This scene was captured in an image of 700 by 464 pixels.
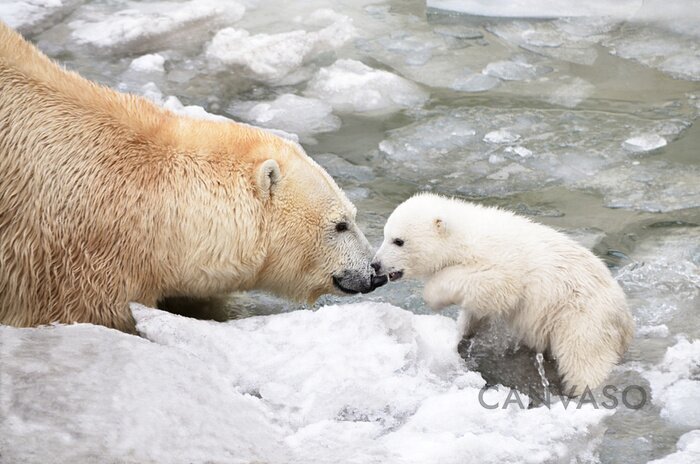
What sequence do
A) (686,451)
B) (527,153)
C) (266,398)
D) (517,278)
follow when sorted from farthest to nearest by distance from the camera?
1. (527,153)
2. (517,278)
3. (266,398)
4. (686,451)

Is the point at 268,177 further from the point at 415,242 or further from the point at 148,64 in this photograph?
the point at 148,64

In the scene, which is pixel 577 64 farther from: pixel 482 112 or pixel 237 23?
pixel 237 23

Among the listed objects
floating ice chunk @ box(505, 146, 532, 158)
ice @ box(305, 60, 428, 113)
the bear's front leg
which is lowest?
ice @ box(305, 60, 428, 113)

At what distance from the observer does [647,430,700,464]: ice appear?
10.0ft

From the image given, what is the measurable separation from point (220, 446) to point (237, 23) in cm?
638

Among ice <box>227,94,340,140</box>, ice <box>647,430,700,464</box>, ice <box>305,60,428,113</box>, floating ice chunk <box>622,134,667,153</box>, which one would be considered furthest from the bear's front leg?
ice <box>305,60,428,113</box>

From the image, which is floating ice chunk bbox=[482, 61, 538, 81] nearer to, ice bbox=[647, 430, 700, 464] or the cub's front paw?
the cub's front paw

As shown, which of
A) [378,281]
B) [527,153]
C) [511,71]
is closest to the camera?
[378,281]

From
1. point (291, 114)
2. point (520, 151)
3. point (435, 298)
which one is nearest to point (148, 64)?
point (291, 114)

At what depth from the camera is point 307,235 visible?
13.4ft

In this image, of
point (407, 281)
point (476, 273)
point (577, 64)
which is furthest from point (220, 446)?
point (577, 64)

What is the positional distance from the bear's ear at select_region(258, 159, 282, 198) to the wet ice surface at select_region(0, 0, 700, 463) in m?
0.51

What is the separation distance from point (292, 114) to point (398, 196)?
146 cm

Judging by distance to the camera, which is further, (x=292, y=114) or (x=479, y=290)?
(x=292, y=114)
